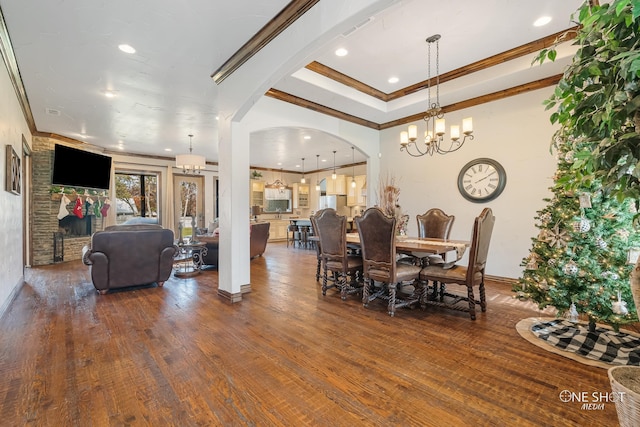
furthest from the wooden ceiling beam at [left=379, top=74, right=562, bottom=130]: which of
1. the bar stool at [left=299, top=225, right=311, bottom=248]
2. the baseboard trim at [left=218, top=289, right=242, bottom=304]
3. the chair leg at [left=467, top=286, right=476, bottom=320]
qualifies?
the bar stool at [left=299, top=225, right=311, bottom=248]

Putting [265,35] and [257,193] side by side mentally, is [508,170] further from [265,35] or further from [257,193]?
[257,193]

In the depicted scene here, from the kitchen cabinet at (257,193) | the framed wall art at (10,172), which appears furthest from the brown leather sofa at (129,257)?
the kitchen cabinet at (257,193)

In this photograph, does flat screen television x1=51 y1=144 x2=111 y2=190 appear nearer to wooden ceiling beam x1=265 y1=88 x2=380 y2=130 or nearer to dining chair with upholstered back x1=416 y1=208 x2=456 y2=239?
wooden ceiling beam x1=265 y1=88 x2=380 y2=130

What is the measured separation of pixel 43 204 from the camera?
625 centimetres

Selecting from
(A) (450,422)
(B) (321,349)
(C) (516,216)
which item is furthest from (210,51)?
(C) (516,216)

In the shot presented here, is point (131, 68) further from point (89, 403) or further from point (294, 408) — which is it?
point (294, 408)

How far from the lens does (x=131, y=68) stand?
3.55 meters

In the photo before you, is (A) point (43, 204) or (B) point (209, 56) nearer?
(B) point (209, 56)

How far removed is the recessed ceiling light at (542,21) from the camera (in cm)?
293

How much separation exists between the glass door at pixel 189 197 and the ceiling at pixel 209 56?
3.67 metres

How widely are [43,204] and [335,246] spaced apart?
669cm

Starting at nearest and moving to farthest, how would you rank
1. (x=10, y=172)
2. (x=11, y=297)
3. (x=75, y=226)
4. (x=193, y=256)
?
1. (x=10, y=172)
2. (x=11, y=297)
3. (x=193, y=256)
4. (x=75, y=226)

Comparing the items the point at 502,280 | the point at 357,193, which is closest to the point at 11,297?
the point at 502,280

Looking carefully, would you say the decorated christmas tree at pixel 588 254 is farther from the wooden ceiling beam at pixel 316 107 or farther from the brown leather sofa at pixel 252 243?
the brown leather sofa at pixel 252 243
